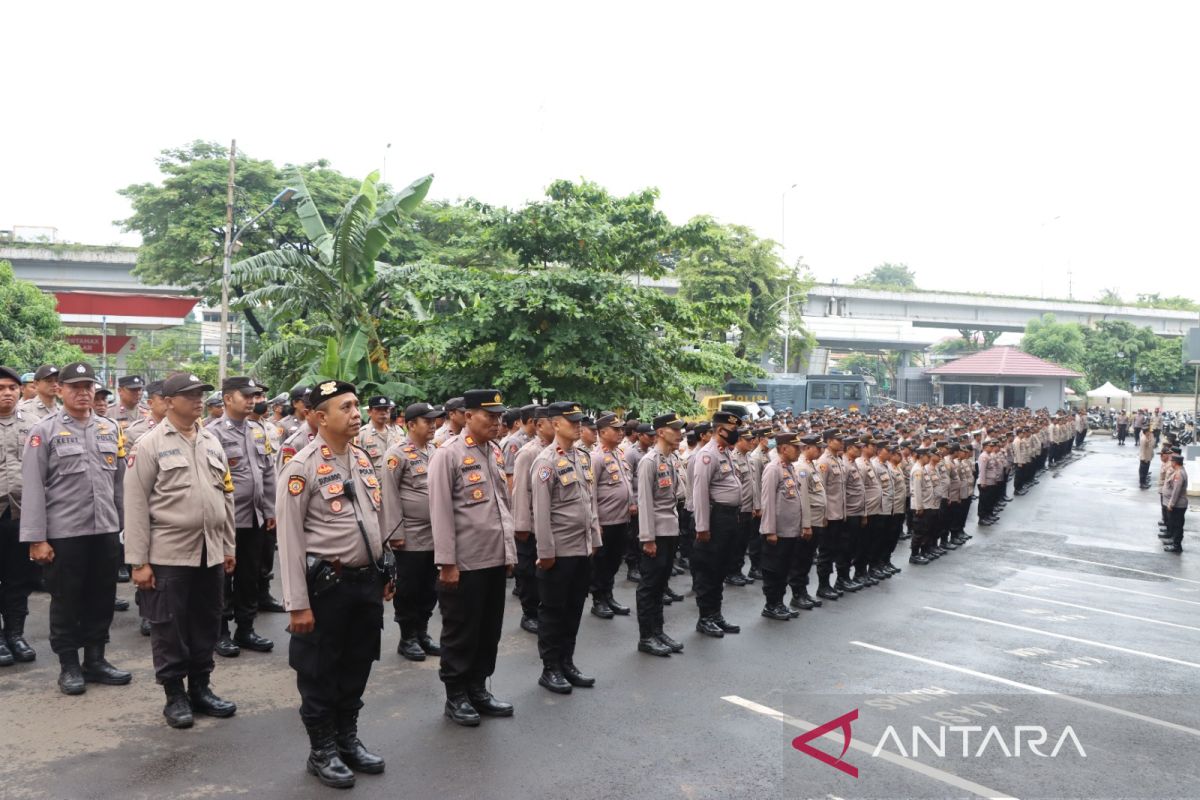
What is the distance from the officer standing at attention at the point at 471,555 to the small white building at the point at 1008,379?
50468 millimetres

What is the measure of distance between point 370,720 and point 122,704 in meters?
1.54

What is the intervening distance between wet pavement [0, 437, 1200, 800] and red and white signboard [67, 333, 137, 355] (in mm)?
21916

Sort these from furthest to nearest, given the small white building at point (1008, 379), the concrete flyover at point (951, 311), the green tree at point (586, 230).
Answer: the concrete flyover at point (951, 311)
the small white building at point (1008, 379)
the green tree at point (586, 230)

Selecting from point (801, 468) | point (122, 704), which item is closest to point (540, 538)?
point (122, 704)

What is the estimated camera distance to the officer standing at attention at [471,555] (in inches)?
222

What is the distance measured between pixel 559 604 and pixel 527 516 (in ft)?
2.36

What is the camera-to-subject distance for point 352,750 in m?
4.86

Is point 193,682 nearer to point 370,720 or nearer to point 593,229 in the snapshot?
point 370,720

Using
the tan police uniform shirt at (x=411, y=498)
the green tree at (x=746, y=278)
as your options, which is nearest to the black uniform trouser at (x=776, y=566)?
the tan police uniform shirt at (x=411, y=498)

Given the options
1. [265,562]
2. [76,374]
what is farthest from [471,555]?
[265,562]

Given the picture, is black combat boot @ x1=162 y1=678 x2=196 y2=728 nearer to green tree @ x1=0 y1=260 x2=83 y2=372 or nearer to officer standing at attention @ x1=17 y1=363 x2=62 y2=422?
officer standing at attention @ x1=17 y1=363 x2=62 y2=422

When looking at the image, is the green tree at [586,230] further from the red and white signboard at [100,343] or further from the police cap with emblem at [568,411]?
the red and white signboard at [100,343]

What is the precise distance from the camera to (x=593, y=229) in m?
14.8

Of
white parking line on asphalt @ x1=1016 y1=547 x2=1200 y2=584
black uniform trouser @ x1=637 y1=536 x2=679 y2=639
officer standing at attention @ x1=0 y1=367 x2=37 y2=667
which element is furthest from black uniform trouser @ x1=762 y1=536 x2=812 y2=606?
white parking line on asphalt @ x1=1016 y1=547 x2=1200 y2=584
